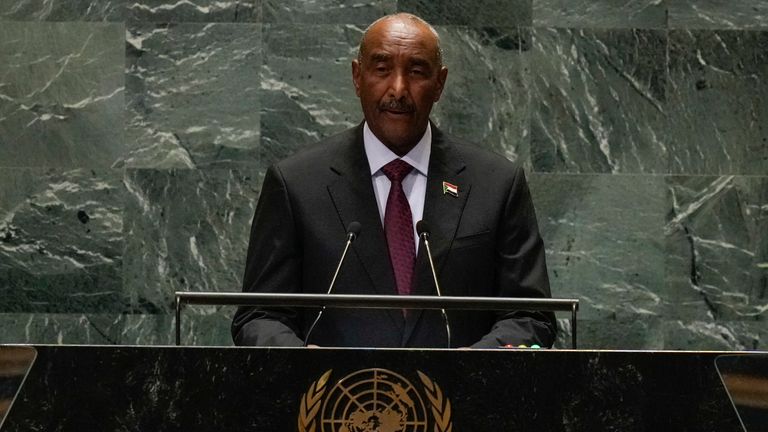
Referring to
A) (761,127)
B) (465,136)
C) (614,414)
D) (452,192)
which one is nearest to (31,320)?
(465,136)

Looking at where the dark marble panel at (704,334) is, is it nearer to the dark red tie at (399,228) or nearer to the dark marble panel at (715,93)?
the dark marble panel at (715,93)

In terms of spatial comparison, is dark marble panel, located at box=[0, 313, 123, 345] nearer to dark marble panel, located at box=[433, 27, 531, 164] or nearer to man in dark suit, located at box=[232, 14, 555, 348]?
dark marble panel, located at box=[433, 27, 531, 164]

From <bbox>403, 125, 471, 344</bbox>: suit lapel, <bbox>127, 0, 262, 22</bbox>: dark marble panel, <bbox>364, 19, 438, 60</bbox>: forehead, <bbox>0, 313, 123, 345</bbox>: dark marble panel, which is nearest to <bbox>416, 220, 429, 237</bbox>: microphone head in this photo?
<bbox>403, 125, 471, 344</bbox>: suit lapel

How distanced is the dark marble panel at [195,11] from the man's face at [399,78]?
6.37ft

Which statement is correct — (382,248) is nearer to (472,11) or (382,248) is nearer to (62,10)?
(472,11)

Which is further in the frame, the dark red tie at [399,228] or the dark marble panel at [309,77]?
the dark marble panel at [309,77]

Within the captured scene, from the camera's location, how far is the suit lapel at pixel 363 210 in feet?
12.3

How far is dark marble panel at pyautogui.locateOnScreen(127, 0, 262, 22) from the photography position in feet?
18.7

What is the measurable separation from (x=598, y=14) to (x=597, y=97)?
1.23ft

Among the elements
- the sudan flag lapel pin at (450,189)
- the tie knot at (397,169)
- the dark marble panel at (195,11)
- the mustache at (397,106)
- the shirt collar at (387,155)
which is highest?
the mustache at (397,106)

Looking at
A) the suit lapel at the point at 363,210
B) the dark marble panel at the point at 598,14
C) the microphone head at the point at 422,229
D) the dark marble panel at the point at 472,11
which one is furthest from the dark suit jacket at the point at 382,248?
the dark marble panel at the point at 598,14

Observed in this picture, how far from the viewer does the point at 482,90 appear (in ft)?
18.8

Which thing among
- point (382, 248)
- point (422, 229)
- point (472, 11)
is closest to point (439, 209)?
point (382, 248)

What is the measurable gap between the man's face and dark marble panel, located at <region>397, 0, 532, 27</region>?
1849mm
